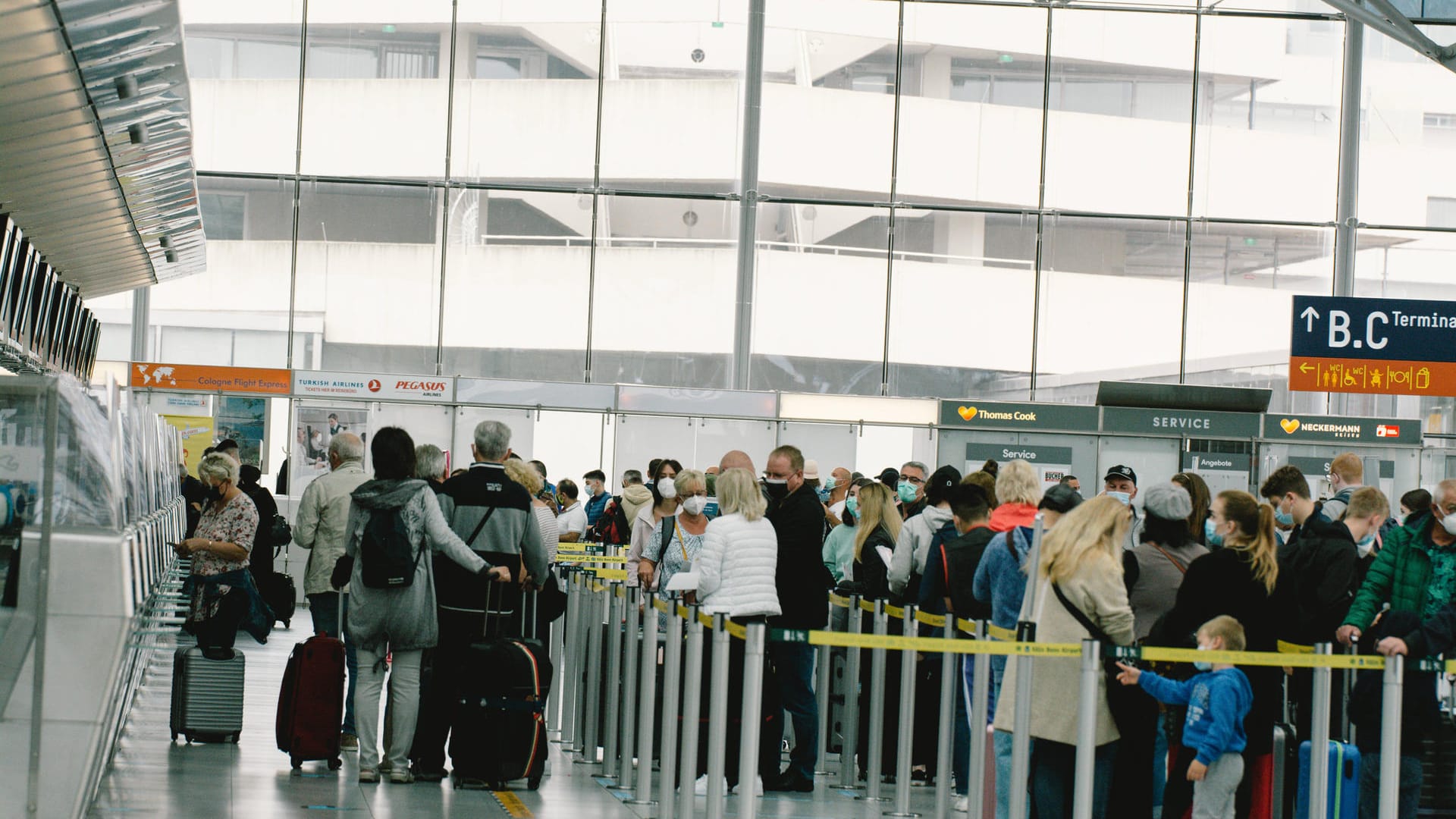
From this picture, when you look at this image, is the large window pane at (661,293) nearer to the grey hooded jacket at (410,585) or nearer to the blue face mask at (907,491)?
the blue face mask at (907,491)

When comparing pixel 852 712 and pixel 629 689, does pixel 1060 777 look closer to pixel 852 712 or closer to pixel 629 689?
pixel 629 689

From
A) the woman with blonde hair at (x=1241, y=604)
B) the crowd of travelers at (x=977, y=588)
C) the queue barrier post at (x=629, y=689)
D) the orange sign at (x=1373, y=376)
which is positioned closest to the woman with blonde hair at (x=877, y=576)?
the crowd of travelers at (x=977, y=588)

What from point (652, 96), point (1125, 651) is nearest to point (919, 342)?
point (652, 96)

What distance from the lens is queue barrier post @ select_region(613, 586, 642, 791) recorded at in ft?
27.1

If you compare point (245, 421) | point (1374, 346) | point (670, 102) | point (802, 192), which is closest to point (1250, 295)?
point (802, 192)

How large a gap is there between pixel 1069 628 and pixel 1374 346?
42.0ft

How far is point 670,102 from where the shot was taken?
24.4 metres

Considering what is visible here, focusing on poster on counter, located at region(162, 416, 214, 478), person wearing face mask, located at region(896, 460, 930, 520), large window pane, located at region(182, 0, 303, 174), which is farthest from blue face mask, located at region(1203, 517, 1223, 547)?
large window pane, located at region(182, 0, 303, 174)

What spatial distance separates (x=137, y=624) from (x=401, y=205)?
18.3 metres

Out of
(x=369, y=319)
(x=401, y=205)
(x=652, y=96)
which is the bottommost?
(x=369, y=319)

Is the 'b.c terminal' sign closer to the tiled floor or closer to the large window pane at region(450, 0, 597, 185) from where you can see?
the large window pane at region(450, 0, 597, 185)

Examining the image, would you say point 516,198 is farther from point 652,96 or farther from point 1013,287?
point 1013,287

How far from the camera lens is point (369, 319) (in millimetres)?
24047

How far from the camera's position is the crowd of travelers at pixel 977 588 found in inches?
244
